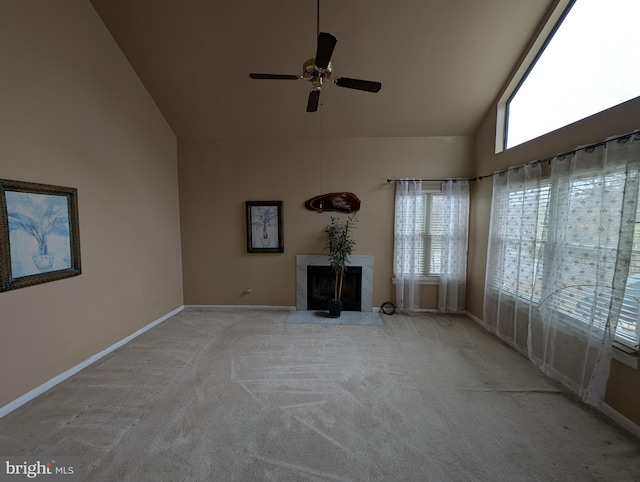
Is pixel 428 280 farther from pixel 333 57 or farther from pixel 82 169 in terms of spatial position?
pixel 82 169

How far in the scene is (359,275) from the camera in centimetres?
434

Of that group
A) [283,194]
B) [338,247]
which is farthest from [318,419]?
[283,194]

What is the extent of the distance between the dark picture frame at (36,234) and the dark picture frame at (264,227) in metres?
2.11

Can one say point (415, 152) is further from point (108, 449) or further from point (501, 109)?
point (108, 449)

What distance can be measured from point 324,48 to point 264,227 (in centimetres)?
297

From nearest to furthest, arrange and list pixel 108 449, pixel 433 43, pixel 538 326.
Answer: pixel 108 449 < pixel 538 326 < pixel 433 43

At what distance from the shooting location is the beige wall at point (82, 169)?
82.4 inches

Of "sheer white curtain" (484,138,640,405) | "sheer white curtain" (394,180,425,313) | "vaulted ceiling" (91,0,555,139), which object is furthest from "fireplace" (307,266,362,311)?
"vaulted ceiling" (91,0,555,139)

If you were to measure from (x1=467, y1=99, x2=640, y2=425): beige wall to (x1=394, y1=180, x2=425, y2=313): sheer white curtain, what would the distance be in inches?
30.8

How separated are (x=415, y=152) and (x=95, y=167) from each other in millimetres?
4154

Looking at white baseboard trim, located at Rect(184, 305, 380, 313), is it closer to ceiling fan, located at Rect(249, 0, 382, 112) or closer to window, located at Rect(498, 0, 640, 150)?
ceiling fan, located at Rect(249, 0, 382, 112)

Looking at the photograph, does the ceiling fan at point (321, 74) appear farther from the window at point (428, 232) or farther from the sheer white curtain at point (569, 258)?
the window at point (428, 232)

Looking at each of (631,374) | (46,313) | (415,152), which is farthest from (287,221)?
(631,374)

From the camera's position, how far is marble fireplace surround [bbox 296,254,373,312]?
426 centimetres
